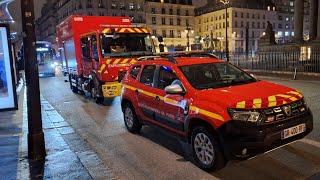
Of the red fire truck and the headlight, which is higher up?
the red fire truck

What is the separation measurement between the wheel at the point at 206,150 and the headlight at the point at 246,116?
485mm

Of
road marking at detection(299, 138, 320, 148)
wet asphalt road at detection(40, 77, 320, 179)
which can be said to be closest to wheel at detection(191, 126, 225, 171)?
wet asphalt road at detection(40, 77, 320, 179)

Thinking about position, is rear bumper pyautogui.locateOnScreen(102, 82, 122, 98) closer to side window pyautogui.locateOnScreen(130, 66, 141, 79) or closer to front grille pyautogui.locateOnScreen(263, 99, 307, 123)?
side window pyautogui.locateOnScreen(130, 66, 141, 79)

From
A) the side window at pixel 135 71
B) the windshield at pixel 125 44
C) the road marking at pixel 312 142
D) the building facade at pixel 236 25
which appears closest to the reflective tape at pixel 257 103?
the road marking at pixel 312 142

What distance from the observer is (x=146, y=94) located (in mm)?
7770

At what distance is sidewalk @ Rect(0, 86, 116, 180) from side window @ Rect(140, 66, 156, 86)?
178 cm

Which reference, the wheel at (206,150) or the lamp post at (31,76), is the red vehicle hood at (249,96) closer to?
the wheel at (206,150)

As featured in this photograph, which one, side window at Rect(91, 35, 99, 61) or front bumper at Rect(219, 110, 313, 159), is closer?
front bumper at Rect(219, 110, 313, 159)

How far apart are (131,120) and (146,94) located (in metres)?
1.27

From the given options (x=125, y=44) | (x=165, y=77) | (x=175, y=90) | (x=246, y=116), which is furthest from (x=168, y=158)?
(x=125, y=44)

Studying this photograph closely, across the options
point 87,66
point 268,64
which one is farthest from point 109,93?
point 268,64

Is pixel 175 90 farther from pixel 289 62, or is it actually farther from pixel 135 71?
pixel 289 62

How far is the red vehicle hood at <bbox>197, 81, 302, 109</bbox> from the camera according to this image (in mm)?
5480

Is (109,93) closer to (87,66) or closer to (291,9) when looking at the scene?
(87,66)
